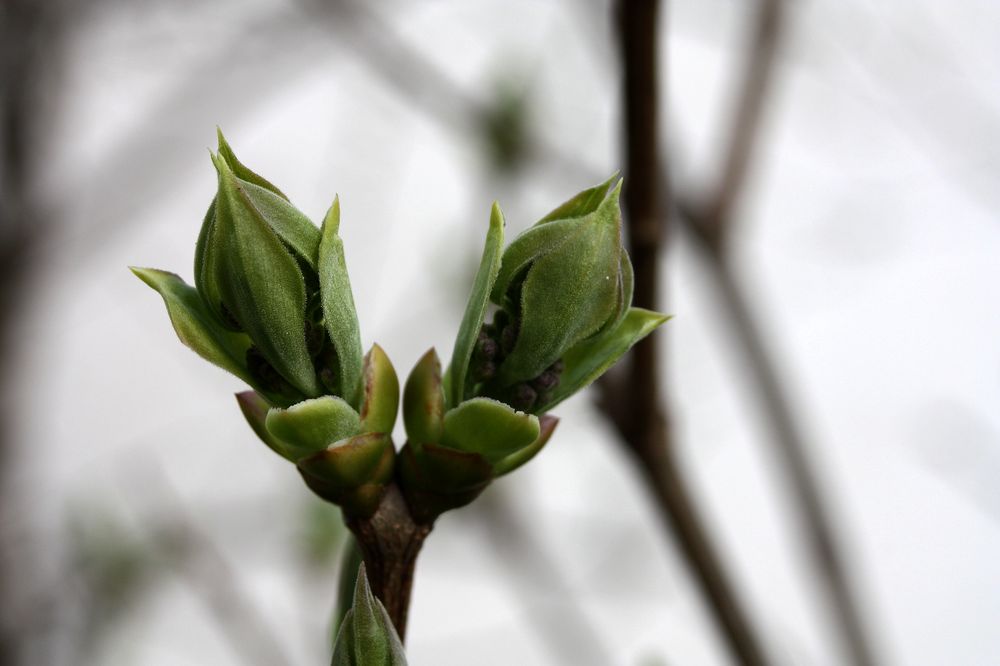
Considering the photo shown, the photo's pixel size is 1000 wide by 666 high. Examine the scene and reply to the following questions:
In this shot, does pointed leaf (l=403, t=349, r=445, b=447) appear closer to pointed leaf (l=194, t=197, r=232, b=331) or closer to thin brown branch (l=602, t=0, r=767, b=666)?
pointed leaf (l=194, t=197, r=232, b=331)

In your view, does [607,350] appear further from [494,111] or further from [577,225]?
[494,111]

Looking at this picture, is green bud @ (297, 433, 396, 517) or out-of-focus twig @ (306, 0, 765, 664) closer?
green bud @ (297, 433, 396, 517)

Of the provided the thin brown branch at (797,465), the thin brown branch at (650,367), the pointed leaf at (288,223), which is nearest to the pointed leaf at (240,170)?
the pointed leaf at (288,223)

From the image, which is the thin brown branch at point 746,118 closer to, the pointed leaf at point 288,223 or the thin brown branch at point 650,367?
the thin brown branch at point 650,367

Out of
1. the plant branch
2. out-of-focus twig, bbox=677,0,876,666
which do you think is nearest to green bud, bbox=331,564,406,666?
the plant branch

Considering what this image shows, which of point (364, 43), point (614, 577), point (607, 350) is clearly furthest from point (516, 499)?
point (607, 350)

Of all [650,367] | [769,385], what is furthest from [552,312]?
[769,385]
